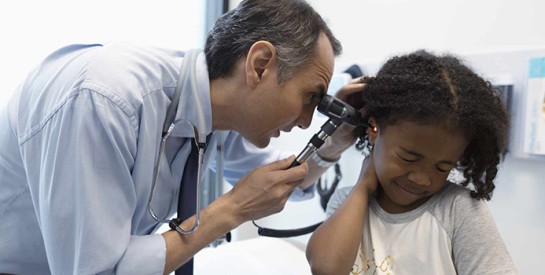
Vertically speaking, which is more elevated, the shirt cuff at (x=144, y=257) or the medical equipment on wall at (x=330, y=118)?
the medical equipment on wall at (x=330, y=118)

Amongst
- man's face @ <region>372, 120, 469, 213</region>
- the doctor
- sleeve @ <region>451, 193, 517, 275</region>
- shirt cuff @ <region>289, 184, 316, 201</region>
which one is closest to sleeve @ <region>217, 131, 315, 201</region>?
shirt cuff @ <region>289, 184, 316, 201</region>

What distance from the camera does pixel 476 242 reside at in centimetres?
81

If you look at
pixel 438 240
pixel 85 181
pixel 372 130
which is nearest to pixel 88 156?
pixel 85 181

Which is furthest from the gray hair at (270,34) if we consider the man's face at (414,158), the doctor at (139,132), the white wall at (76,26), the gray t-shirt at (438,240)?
the white wall at (76,26)

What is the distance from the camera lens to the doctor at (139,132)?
32.7 inches

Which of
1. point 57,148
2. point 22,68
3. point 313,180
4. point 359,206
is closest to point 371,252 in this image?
point 359,206

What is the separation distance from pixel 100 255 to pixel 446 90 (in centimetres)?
74

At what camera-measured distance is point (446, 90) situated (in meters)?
0.84

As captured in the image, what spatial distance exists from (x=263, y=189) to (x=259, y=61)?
0.28 meters

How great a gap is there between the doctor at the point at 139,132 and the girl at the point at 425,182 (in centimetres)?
16

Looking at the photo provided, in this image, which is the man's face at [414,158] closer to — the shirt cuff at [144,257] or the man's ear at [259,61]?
the man's ear at [259,61]

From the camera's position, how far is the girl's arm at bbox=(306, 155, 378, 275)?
91 centimetres

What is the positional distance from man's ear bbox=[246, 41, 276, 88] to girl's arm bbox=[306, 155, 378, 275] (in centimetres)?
33

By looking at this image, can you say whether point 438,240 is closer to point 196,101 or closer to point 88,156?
point 196,101
